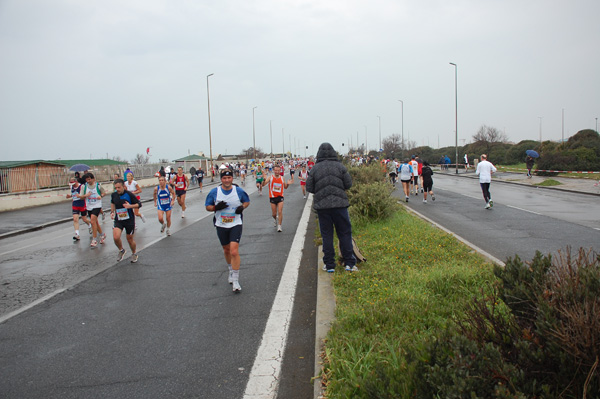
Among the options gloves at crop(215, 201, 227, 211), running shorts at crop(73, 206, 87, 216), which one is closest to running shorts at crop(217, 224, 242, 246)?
gloves at crop(215, 201, 227, 211)

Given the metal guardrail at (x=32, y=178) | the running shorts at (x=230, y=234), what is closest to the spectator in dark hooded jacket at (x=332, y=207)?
the running shorts at (x=230, y=234)

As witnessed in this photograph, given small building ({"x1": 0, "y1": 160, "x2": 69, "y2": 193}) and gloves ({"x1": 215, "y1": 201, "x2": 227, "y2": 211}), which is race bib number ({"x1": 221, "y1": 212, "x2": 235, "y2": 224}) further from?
small building ({"x1": 0, "y1": 160, "x2": 69, "y2": 193})

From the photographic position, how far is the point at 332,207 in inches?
262

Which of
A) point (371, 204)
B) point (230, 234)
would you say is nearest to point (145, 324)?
point (230, 234)

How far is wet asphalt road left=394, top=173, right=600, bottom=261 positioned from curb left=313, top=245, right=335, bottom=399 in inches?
129

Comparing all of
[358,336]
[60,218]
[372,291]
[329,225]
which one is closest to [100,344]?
[358,336]

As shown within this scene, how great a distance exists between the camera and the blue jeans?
6621 millimetres

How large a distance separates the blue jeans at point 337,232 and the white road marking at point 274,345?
0.64m

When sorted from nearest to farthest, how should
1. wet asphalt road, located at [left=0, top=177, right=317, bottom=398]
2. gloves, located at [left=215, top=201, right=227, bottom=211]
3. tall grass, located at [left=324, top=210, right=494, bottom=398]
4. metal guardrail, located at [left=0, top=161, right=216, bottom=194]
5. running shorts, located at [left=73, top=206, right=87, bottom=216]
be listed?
1. tall grass, located at [left=324, top=210, right=494, bottom=398]
2. wet asphalt road, located at [left=0, top=177, right=317, bottom=398]
3. gloves, located at [left=215, top=201, right=227, bottom=211]
4. running shorts, located at [left=73, top=206, right=87, bottom=216]
5. metal guardrail, located at [left=0, top=161, right=216, bottom=194]

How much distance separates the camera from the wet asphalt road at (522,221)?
8773mm

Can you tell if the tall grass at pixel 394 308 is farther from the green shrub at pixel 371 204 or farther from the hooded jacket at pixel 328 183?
the green shrub at pixel 371 204

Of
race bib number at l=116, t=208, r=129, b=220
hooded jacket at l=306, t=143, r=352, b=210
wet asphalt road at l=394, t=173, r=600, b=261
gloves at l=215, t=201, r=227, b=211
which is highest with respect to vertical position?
hooded jacket at l=306, t=143, r=352, b=210

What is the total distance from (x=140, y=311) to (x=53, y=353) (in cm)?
128

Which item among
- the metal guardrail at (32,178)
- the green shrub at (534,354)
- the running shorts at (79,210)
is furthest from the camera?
the metal guardrail at (32,178)
